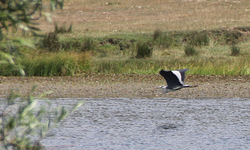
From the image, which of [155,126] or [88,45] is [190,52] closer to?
[88,45]

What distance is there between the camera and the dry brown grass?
2902 centimetres

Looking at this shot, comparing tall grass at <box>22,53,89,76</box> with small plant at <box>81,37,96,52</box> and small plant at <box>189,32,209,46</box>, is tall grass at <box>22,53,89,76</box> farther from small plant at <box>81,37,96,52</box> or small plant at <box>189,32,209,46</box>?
small plant at <box>189,32,209,46</box>

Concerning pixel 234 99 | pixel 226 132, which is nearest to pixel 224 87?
pixel 234 99

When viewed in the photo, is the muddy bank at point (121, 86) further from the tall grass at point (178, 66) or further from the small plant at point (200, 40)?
the small plant at point (200, 40)

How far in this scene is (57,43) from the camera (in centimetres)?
2058

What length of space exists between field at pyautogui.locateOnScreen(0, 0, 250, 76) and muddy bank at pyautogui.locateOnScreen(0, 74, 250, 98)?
2.21ft

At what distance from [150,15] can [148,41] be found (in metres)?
Answer: 13.9

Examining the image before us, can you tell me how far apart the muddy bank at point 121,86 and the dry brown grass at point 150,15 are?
10768 millimetres

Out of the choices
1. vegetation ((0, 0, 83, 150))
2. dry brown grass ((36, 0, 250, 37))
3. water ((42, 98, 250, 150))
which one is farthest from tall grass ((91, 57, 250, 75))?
vegetation ((0, 0, 83, 150))

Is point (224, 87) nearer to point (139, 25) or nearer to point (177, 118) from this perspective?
point (177, 118)

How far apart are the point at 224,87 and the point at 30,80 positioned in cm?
585

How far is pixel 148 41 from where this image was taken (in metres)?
22.8

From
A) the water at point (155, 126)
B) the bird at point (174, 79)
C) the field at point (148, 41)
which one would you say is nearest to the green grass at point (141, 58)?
the field at point (148, 41)

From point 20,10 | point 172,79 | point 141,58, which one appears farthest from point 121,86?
point 20,10
